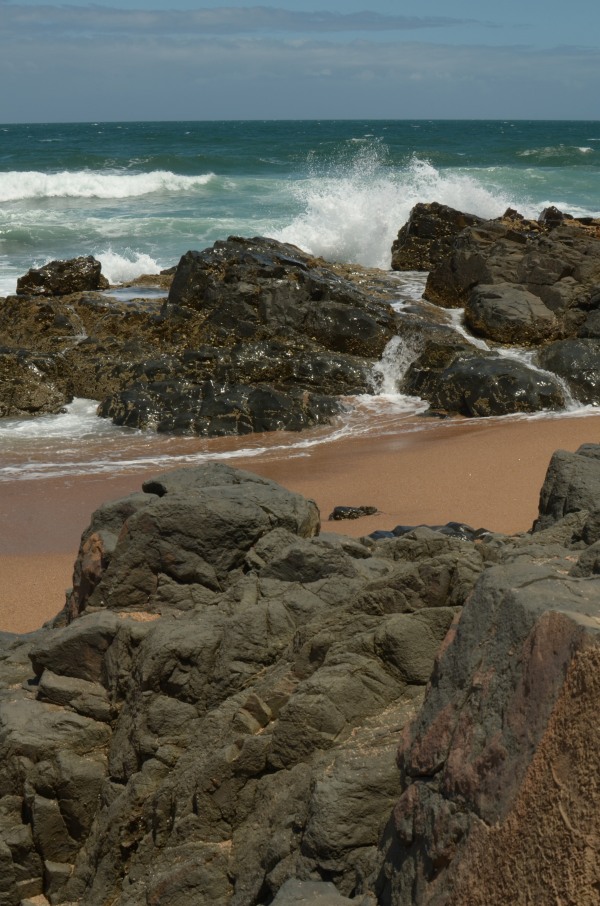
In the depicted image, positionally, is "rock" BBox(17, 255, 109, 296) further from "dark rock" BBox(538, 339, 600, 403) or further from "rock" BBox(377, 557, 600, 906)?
"rock" BBox(377, 557, 600, 906)

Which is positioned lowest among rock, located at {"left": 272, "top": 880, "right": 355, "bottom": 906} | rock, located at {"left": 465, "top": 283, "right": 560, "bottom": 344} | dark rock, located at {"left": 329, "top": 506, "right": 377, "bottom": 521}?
dark rock, located at {"left": 329, "top": 506, "right": 377, "bottom": 521}

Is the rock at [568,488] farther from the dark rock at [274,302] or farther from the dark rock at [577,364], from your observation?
the dark rock at [274,302]

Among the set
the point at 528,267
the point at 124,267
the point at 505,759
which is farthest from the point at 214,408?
the point at 505,759

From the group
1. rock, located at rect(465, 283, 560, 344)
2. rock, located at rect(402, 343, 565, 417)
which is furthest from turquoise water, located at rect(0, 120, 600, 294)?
rock, located at rect(402, 343, 565, 417)

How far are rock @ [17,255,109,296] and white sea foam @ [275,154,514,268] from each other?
21.7ft

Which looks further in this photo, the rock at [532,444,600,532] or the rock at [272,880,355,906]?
the rock at [532,444,600,532]

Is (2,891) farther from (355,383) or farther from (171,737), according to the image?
(355,383)

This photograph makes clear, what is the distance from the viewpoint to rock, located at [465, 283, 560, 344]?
1445 cm

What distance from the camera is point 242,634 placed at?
15.2 ft

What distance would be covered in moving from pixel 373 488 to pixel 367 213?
1411 centimetres

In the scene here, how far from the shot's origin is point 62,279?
15961mm

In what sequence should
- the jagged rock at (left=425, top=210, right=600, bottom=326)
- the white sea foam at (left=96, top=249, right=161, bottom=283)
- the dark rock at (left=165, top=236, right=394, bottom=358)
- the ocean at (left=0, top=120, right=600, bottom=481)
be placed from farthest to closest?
1. the white sea foam at (left=96, top=249, right=161, bottom=283)
2. the jagged rock at (left=425, top=210, right=600, bottom=326)
3. the dark rock at (left=165, top=236, right=394, bottom=358)
4. the ocean at (left=0, top=120, right=600, bottom=481)

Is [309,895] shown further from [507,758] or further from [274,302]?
[274,302]

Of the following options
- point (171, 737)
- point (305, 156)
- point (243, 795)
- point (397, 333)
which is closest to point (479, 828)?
point (243, 795)
